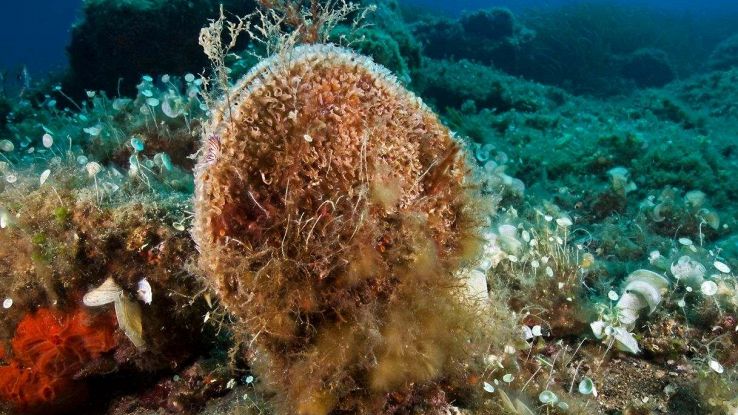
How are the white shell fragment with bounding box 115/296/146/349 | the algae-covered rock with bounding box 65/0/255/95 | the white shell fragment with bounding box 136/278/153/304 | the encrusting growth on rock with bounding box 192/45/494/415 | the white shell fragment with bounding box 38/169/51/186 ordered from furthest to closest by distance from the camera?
the algae-covered rock with bounding box 65/0/255/95 → the white shell fragment with bounding box 38/169/51/186 → the white shell fragment with bounding box 136/278/153/304 → the white shell fragment with bounding box 115/296/146/349 → the encrusting growth on rock with bounding box 192/45/494/415

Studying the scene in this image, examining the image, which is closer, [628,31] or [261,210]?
[261,210]

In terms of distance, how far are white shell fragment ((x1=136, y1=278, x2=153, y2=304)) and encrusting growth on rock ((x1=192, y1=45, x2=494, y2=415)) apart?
3.40 feet

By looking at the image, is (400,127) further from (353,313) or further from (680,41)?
(680,41)

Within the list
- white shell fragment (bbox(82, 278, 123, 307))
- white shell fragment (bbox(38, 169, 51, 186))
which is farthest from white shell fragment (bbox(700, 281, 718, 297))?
white shell fragment (bbox(38, 169, 51, 186))

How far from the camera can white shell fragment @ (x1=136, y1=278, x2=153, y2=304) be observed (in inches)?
131

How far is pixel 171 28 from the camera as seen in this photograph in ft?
39.4

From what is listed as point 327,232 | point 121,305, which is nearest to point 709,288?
point 327,232

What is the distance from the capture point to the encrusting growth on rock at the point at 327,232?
8.14 feet

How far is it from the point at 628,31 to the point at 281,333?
1287 inches

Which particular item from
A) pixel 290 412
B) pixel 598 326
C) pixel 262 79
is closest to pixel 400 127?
pixel 262 79

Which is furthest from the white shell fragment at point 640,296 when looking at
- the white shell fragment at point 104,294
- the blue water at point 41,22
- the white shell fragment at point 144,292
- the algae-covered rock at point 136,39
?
the blue water at point 41,22

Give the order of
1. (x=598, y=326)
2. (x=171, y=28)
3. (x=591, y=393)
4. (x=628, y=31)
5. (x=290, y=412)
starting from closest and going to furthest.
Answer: (x=290, y=412) → (x=591, y=393) → (x=598, y=326) → (x=171, y=28) → (x=628, y=31)

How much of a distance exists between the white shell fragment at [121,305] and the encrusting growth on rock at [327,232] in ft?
3.63

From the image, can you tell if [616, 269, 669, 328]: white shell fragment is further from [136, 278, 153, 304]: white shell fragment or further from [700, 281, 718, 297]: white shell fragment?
[136, 278, 153, 304]: white shell fragment
